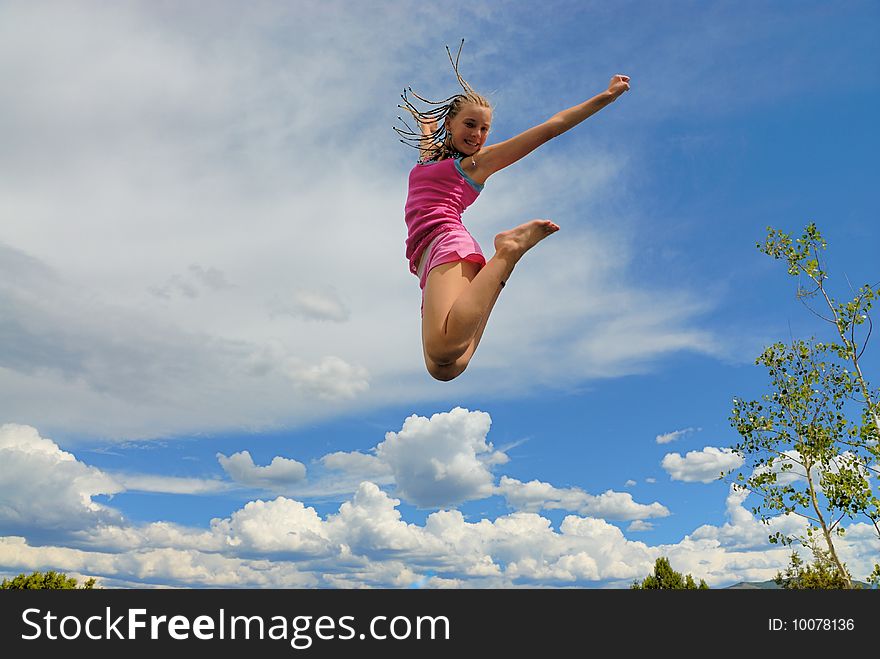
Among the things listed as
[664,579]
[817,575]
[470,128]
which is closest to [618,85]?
[470,128]

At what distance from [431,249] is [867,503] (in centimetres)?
889

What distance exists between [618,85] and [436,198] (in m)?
1.17

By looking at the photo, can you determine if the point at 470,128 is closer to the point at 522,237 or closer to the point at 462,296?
the point at 522,237

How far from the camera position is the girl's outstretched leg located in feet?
11.4

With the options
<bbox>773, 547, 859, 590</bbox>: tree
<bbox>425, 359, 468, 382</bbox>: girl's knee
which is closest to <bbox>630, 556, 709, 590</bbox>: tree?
<bbox>773, 547, 859, 590</bbox>: tree

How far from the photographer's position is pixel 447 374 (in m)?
3.85

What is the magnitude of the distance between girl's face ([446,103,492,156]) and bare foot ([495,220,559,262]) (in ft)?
2.43

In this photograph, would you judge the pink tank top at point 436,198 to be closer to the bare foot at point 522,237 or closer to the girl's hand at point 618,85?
the bare foot at point 522,237

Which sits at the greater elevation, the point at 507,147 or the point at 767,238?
the point at 767,238

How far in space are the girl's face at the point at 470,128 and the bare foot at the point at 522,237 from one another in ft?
2.43
